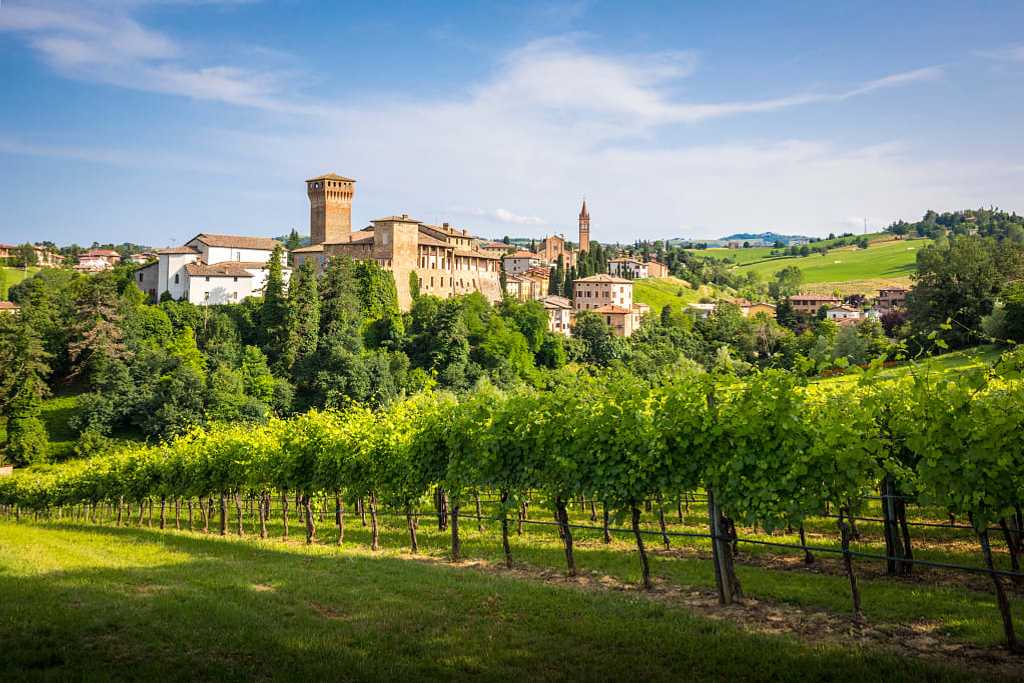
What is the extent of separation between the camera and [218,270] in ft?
266

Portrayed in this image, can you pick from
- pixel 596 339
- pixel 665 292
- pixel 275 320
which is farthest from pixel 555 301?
pixel 275 320

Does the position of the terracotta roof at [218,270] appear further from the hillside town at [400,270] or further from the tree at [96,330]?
the tree at [96,330]

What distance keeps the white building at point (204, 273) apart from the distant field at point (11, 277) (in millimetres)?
34608

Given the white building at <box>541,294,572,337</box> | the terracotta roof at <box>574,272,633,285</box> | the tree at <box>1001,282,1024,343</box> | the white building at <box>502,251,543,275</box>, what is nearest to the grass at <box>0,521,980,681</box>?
the tree at <box>1001,282,1024,343</box>

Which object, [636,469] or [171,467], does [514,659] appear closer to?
[636,469]

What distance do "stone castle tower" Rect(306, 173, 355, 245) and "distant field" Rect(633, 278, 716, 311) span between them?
58391mm

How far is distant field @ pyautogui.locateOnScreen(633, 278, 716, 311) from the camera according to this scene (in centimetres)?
14050

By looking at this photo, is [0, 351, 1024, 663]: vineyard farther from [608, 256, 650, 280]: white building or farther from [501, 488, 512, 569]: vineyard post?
[608, 256, 650, 280]: white building

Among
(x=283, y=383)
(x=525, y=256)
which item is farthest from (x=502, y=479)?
(x=525, y=256)

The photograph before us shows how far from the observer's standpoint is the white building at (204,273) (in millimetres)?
80062

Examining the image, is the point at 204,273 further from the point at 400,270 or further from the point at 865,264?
the point at 865,264

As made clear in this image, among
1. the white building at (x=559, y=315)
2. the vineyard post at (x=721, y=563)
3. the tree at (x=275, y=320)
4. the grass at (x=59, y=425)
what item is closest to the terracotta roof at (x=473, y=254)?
the white building at (x=559, y=315)

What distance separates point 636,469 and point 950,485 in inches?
185

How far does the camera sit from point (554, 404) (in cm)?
1498
